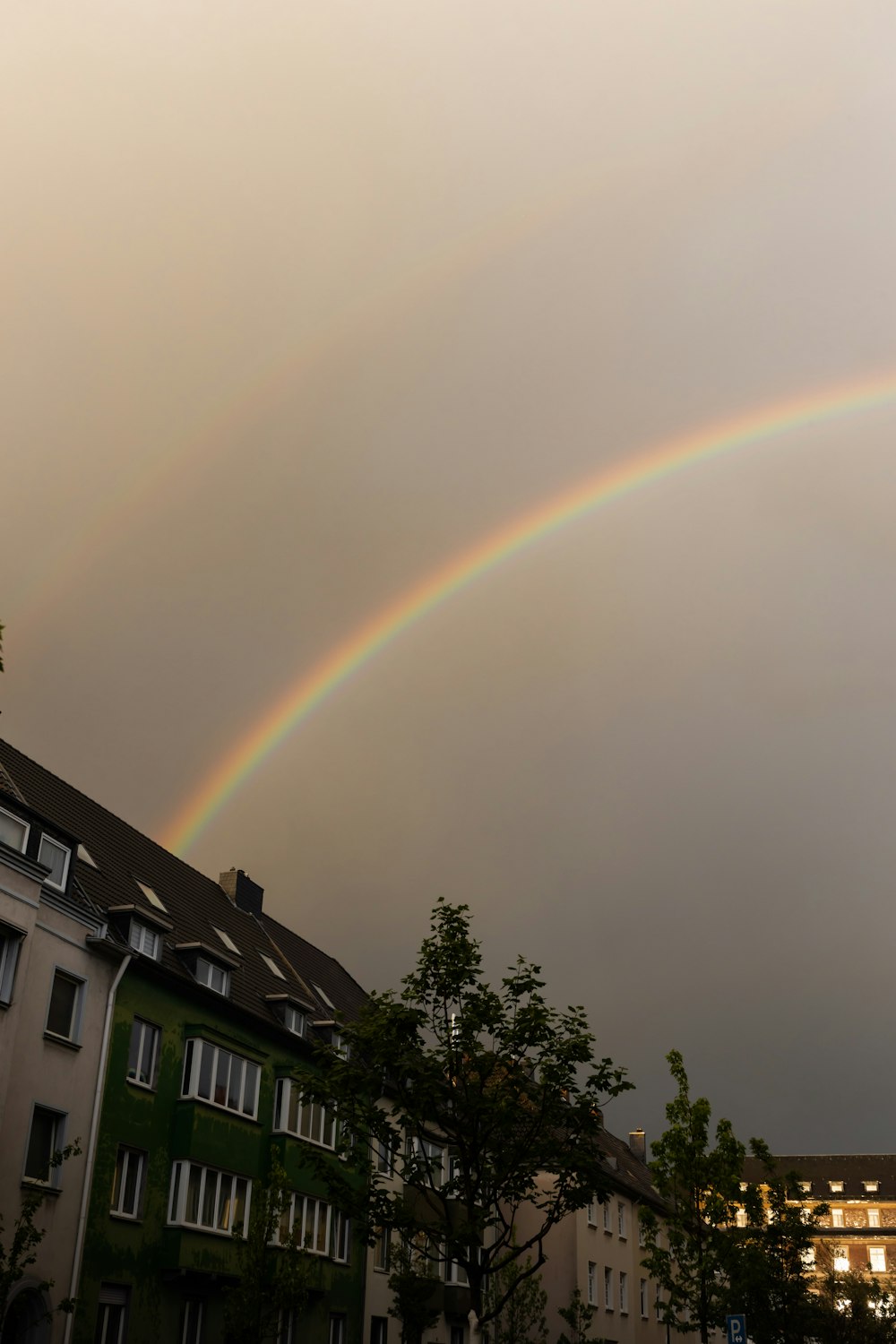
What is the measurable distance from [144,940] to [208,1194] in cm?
737

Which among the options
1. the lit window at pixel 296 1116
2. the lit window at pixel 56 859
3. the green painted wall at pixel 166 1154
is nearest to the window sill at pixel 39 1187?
the green painted wall at pixel 166 1154

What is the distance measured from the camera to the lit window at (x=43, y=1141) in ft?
95.7

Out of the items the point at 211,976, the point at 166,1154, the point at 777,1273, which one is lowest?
the point at 777,1273

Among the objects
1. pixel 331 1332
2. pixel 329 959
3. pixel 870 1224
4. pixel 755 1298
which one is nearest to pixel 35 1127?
pixel 331 1332

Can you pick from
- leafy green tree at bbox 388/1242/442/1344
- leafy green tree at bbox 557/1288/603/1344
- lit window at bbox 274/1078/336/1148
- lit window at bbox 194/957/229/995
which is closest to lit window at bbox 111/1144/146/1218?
lit window at bbox 194/957/229/995

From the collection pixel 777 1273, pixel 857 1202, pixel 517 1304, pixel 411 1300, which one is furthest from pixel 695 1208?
pixel 857 1202

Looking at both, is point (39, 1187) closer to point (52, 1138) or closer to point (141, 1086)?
point (52, 1138)

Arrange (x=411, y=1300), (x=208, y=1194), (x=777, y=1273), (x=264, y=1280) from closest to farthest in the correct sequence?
1. (x=264, y=1280)
2. (x=208, y=1194)
3. (x=411, y=1300)
4. (x=777, y=1273)

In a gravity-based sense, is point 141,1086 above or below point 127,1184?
above

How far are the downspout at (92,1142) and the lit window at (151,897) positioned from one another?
763 cm

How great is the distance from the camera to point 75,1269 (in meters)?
29.5

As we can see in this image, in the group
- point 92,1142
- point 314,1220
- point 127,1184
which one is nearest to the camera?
point 92,1142

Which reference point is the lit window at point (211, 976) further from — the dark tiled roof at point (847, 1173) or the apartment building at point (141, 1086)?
the dark tiled roof at point (847, 1173)

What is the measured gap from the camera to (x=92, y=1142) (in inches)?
1227
